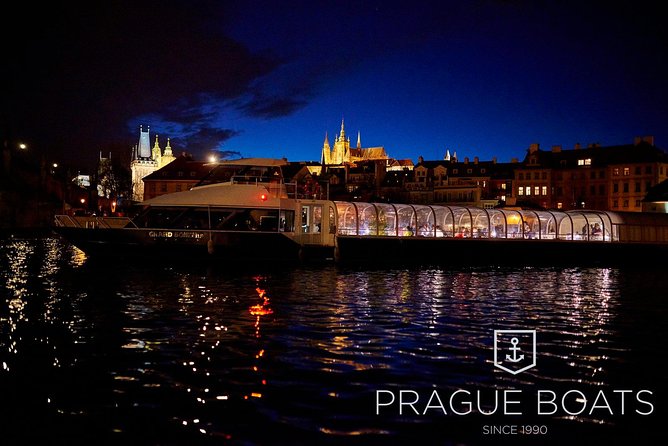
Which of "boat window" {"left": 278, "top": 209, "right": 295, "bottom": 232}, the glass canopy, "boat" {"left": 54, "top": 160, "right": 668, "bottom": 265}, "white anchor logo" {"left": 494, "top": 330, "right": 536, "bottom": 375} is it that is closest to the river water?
"white anchor logo" {"left": 494, "top": 330, "right": 536, "bottom": 375}

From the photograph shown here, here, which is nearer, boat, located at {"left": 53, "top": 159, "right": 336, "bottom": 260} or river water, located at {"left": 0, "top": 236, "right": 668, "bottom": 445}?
river water, located at {"left": 0, "top": 236, "right": 668, "bottom": 445}

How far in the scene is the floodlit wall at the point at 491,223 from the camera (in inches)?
1836

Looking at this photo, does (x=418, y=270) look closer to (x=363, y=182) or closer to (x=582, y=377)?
(x=582, y=377)

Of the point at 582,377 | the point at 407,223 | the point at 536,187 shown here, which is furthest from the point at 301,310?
the point at 536,187

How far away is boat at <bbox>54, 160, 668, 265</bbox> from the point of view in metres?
38.4

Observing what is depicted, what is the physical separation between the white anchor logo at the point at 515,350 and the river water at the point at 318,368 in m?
Result: 0.20

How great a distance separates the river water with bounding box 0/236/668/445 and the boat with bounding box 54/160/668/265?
42.1 ft

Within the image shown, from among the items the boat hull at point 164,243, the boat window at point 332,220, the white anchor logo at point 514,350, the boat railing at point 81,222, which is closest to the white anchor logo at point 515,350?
the white anchor logo at point 514,350

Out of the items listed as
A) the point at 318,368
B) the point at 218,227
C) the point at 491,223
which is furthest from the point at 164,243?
the point at 318,368

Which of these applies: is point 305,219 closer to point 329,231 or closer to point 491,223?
point 329,231

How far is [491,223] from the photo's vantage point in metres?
52.2

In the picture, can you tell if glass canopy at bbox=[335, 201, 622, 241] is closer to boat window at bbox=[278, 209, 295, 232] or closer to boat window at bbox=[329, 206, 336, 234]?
boat window at bbox=[329, 206, 336, 234]

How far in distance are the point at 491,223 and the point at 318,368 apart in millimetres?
41560

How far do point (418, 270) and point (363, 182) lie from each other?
12529 cm
